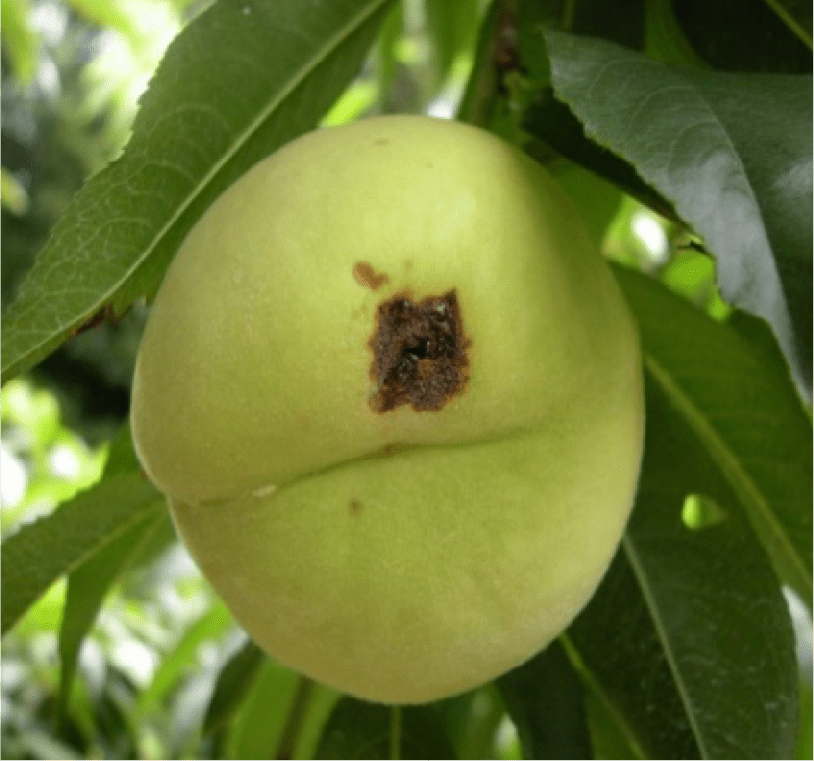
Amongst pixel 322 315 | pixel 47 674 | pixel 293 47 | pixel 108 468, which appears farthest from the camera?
pixel 47 674

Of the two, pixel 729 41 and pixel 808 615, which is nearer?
pixel 729 41

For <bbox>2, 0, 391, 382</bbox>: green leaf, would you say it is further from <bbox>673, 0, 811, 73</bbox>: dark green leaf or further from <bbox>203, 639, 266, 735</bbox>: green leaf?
<bbox>203, 639, 266, 735</bbox>: green leaf

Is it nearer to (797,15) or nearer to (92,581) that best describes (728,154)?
(797,15)

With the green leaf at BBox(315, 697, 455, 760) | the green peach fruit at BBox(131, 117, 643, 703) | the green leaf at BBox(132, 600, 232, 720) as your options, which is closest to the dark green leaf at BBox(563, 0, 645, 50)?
the green peach fruit at BBox(131, 117, 643, 703)

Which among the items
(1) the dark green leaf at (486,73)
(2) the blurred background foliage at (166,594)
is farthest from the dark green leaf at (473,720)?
(1) the dark green leaf at (486,73)

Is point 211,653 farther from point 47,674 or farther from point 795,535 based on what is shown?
point 795,535

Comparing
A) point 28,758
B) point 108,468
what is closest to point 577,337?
point 108,468

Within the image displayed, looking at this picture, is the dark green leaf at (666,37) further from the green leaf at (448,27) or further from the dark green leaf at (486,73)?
the green leaf at (448,27)
